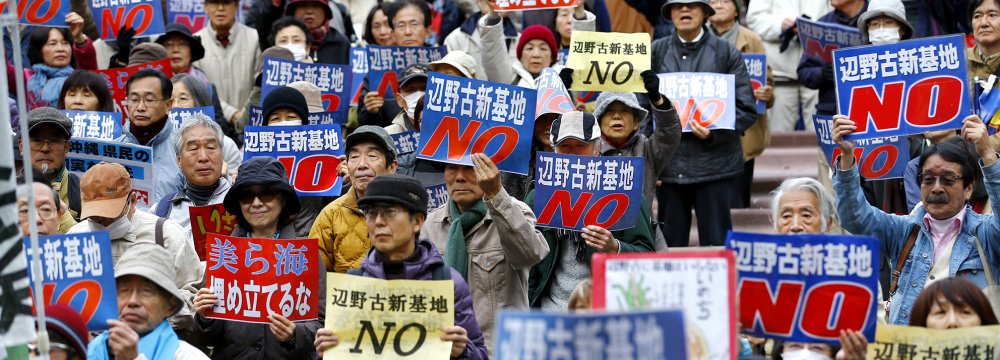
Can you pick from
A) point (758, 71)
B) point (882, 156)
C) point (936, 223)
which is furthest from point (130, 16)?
point (936, 223)

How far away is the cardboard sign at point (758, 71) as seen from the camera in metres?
13.8

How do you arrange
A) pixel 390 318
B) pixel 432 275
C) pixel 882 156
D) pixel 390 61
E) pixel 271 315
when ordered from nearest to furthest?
pixel 390 318
pixel 432 275
pixel 271 315
pixel 882 156
pixel 390 61

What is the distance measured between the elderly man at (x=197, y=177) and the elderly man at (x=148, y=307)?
2304mm

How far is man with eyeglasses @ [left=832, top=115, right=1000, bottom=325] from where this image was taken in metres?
9.00

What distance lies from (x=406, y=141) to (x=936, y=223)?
12.5ft

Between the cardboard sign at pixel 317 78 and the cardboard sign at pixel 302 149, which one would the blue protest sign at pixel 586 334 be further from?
the cardboard sign at pixel 317 78

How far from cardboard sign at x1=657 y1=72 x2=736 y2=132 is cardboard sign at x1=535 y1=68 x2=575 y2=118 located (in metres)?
1.07

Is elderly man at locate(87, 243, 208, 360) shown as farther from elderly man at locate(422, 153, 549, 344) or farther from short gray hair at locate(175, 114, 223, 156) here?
short gray hair at locate(175, 114, 223, 156)

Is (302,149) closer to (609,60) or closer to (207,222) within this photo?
(207,222)

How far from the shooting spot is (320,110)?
42.0 feet

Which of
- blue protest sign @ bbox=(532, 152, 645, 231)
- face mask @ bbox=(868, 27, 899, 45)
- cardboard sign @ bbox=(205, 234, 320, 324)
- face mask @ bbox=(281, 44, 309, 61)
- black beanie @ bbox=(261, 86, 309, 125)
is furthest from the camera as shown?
face mask @ bbox=(281, 44, 309, 61)

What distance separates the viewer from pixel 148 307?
8.02 m

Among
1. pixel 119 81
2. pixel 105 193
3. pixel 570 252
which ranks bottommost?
pixel 570 252

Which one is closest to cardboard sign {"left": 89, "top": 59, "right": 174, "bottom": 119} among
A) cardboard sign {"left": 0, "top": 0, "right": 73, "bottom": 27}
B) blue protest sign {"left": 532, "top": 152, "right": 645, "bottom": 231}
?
cardboard sign {"left": 0, "top": 0, "right": 73, "bottom": 27}
